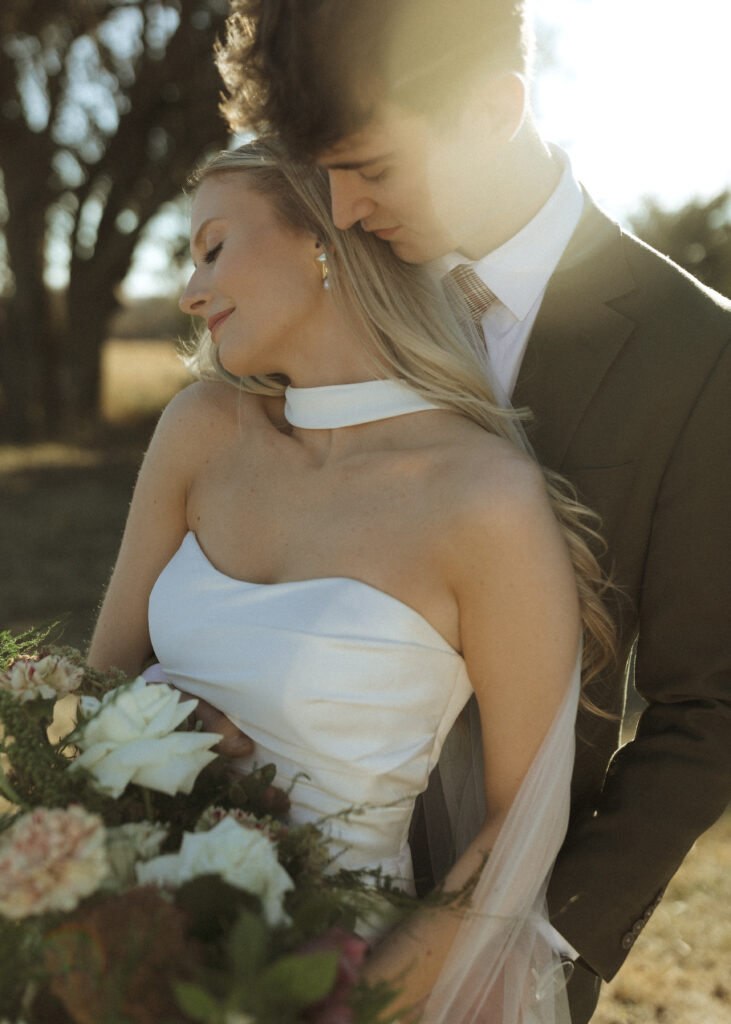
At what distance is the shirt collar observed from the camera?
7.71 ft

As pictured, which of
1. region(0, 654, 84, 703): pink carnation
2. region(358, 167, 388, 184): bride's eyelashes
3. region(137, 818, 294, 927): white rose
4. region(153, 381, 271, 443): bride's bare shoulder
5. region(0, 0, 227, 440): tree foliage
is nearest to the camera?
region(137, 818, 294, 927): white rose

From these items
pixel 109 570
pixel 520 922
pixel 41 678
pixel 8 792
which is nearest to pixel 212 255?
pixel 41 678

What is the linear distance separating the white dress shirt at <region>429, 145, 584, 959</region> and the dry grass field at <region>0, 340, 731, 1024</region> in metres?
1.32

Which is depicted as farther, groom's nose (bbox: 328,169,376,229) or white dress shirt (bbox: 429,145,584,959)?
white dress shirt (bbox: 429,145,584,959)

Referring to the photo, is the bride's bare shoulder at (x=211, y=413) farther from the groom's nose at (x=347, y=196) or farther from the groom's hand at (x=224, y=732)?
the groom's hand at (x=224, y=732)

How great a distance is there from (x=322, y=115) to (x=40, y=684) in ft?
4.21

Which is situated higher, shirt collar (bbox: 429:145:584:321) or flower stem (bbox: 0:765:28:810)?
shirt collar (bbox: 429:145:584:321)

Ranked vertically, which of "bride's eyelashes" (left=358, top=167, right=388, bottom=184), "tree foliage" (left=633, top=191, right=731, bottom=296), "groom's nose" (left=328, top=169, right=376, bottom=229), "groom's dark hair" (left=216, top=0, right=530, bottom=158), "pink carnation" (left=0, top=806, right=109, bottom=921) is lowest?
"tree foliage" (left=633, top=191, right=731, bottom=296)

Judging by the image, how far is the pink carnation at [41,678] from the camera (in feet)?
6.18

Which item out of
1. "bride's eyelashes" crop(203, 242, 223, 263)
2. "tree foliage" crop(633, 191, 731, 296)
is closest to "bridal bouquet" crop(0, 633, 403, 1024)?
"bride's eyelashes" crop(203, 242, 223, 263)

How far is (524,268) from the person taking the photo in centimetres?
235

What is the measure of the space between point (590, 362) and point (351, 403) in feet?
1.85

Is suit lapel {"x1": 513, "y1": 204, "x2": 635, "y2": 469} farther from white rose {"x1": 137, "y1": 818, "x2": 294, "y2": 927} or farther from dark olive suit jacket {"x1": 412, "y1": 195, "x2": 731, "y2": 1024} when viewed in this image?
white rose {"x1": 137, "y1": 818, "x2": 294, "y2": 927}

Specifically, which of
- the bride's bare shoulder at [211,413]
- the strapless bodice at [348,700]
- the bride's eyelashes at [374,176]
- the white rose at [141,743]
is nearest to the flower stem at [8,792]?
the white rose at [141,743]
